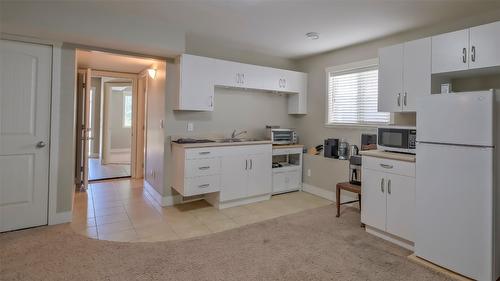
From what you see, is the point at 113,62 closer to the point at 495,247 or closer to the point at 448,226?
the point at 448,226

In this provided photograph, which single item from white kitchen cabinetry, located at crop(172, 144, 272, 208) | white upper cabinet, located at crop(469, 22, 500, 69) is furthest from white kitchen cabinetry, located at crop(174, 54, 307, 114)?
white upper cabinet, located at crop(469, 22, 500, 69)

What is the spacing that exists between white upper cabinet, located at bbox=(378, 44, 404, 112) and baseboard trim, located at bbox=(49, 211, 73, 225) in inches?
155

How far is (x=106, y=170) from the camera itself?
630 centimetres

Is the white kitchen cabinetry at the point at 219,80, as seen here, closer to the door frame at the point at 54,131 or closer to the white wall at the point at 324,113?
the white wall at the point at 324,113

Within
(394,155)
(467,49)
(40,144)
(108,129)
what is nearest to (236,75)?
(394,155)

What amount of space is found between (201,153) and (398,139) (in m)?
2.35

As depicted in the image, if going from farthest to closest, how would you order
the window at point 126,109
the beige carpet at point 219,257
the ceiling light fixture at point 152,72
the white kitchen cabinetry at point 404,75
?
the window at point 126,109 < the ceiling light fixture at point 152,72 < the white kitchen cabinetry at point 404,75 < the beige carpet at point 219,257

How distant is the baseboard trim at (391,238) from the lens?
2.64 meters

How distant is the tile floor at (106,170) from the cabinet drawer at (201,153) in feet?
9.59

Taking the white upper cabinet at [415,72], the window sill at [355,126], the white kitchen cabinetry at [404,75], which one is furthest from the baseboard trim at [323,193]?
the white upper cabinet at [415,72]

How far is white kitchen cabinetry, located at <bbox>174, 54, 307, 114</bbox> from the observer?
12.0 ft

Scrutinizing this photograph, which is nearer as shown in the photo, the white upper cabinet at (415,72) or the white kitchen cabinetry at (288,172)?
the white upper cabinet at (415,72)

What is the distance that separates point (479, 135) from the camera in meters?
2.05

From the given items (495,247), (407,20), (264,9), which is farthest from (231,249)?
(407,20)
